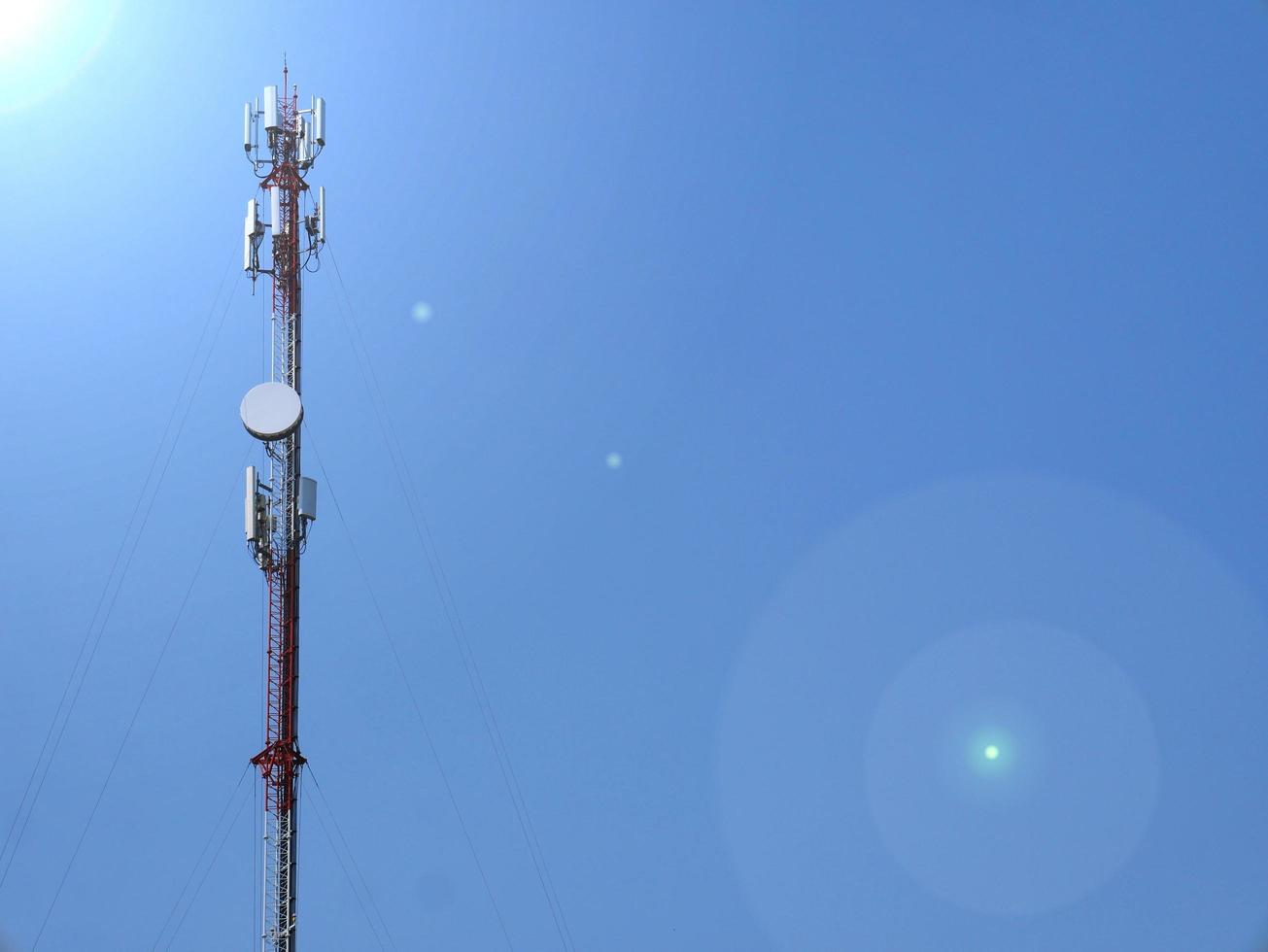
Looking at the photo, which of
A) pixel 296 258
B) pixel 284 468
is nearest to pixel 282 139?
pixel 296 258

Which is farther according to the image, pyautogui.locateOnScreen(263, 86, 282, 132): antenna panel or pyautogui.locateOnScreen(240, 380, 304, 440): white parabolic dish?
pyautogui.locateOnScreen(263, 86, 282, 132): antenna panel

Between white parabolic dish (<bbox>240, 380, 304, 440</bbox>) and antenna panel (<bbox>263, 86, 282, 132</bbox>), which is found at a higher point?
antenna panel (<bbox>263, 86, 282, 132</bbox>)

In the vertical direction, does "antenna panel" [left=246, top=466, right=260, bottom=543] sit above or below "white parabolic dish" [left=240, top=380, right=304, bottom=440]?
below

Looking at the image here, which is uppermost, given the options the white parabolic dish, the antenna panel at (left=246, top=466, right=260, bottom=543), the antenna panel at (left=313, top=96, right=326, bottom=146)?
the antenna panel at (left=313, top=96, right=326, bottom=146)

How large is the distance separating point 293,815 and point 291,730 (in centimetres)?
247

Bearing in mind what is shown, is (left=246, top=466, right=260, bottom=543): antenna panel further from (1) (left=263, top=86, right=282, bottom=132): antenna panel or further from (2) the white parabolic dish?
(1) (left=263, top=86, right=282, bottom=132): antenna panel

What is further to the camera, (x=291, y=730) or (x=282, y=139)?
(x=282, y=139)

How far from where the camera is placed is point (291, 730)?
50750 mm

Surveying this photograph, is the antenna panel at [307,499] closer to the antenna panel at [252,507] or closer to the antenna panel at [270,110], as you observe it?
the antenna panel at [252,507]

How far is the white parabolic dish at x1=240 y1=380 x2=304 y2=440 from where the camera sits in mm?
51344

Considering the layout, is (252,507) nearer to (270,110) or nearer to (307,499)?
(307,499)

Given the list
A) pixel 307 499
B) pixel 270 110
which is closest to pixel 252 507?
pixel 307 499

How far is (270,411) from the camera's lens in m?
51.6

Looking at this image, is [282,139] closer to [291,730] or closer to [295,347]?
[295,347]
